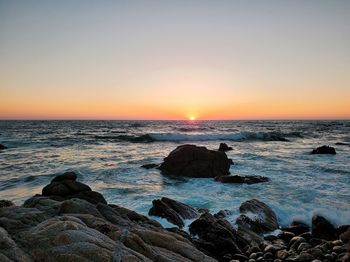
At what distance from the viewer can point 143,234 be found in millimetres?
5320

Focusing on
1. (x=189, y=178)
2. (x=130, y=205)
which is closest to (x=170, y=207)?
(x=130, y=205)

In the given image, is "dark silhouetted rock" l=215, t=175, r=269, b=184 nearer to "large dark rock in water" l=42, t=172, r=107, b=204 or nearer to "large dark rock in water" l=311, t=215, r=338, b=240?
"large dark rock in water" l=311, t=215, r=338, b=240

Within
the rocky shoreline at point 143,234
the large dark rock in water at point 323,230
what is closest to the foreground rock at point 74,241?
the rocky shoreline at point 143,234

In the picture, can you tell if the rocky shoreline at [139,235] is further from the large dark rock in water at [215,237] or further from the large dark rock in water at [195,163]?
the large dark rock in water at [195,163]

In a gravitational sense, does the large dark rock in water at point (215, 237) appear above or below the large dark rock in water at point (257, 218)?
above

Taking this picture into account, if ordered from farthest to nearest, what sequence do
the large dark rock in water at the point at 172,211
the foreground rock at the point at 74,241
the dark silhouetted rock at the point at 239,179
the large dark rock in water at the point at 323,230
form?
the dark silhouetted rock at the point at 239,179 < the large dark rock in water at the point at 172,211 < the large dark rock in water at the point at 323,230 < the foreground rock at the point at 74,241

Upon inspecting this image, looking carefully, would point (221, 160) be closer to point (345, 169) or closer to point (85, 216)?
point (345, 169)

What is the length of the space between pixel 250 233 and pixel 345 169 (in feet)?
44.5

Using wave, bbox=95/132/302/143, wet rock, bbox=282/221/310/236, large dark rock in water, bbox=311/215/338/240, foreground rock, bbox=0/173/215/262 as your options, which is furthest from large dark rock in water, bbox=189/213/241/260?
wave, bbox=95/132/302/143

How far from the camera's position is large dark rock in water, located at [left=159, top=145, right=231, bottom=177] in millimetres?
17109

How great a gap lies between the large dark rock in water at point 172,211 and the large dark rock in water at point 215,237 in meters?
0.89

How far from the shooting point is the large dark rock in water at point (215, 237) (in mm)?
6938

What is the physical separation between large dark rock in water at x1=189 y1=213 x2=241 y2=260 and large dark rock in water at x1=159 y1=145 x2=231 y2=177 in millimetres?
8577

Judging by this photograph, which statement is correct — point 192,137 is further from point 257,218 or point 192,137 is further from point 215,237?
point 215,237
